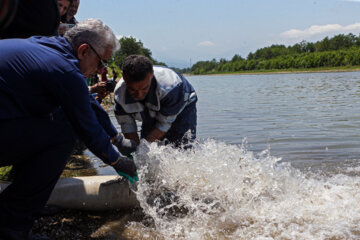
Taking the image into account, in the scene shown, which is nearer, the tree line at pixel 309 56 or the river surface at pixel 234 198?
the river surface at pixel 234 198

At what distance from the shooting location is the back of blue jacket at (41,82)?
233 cm

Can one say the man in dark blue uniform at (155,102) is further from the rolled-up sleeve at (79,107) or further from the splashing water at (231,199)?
the rolled-up sleeve at (79,107)

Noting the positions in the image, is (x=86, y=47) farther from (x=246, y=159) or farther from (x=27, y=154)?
(x=246, y=159)

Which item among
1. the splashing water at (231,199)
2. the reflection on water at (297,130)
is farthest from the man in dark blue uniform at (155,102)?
the reflection on water at (297,130)

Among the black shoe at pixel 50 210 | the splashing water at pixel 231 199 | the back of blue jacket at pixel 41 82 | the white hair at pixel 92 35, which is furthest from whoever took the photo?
the black shoe at pixel 50 210

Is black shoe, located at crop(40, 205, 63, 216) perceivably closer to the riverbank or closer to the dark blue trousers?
the riverbank

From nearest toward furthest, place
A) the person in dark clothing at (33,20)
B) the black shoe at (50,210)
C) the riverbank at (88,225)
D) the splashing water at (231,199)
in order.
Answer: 1. the person in dark clothing at (33,20)
2. the riverbank at (88,225)
3. the splashing water at (231,199)
4. the black shoe at (50,210)

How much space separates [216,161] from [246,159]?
367 millimetres

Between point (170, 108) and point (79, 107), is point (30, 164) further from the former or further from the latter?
point (170, 108)

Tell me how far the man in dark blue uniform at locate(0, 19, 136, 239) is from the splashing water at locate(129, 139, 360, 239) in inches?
39.3

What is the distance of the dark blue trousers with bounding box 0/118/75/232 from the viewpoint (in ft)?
8.07

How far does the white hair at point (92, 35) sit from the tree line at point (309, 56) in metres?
74.0

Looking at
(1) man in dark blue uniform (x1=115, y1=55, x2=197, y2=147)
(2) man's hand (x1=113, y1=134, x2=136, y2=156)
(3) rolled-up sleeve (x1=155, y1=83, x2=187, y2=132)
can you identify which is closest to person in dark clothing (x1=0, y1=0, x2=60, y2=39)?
(1) man in dark blue uniform (x1=115, y1=55, x2=197, y2=147)

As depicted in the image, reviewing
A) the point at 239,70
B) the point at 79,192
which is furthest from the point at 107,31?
the point at 239,70
